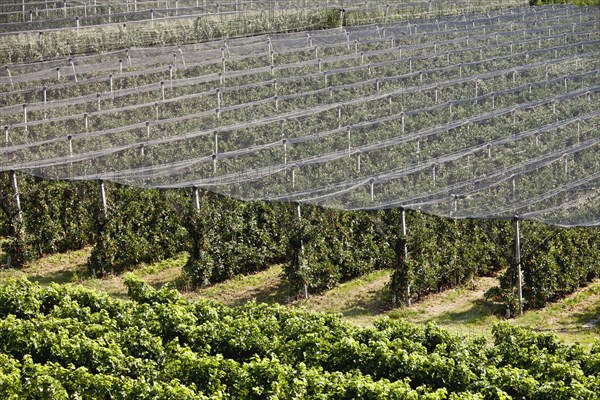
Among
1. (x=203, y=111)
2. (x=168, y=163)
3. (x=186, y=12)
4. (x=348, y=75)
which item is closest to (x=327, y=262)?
(x=168, y=163)

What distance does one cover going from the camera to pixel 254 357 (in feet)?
62.2

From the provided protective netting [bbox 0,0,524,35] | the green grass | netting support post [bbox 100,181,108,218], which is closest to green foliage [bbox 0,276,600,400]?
the green grass

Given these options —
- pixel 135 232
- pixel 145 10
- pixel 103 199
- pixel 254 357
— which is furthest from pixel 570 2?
pixel 254 357

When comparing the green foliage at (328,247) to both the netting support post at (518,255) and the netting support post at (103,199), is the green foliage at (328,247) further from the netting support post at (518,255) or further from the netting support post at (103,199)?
the netting support post at (103,199)

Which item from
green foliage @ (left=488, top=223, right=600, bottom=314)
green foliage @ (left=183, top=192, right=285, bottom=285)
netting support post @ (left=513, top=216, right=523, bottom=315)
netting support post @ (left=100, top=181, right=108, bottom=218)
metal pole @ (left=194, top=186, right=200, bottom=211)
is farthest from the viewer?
netting support post @ (left=100, top=181, right=108, bottom=218)

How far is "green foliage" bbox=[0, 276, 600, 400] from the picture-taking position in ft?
57.3

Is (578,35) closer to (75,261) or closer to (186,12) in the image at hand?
(186,12)

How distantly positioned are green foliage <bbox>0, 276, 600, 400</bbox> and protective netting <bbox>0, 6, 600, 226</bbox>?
564cm

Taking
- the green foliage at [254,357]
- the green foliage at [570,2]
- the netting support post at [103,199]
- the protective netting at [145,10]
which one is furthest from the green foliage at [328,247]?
the green foliage at [570,2]

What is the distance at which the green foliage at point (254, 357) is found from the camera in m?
17.5

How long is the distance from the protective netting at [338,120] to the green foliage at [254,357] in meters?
5.64

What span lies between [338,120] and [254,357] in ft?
51.5

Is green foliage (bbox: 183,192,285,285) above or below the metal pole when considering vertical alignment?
below

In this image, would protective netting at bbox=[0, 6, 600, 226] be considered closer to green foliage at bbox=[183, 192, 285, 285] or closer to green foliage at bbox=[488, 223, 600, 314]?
green foliage at bbox=[183, 192, 285, 285]
